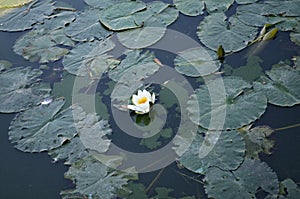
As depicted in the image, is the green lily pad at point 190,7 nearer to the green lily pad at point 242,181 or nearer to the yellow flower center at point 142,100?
the yellow flower center at point 142,100

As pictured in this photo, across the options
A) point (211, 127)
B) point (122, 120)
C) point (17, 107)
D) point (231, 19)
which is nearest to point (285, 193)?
point (211, 127)

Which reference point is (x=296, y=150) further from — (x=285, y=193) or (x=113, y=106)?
(x=113, y=106)

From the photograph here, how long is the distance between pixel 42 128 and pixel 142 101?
0.65m

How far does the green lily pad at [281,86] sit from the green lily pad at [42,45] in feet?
4.91

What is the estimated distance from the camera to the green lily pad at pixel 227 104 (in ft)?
7.81

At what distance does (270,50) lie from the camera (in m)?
2.85

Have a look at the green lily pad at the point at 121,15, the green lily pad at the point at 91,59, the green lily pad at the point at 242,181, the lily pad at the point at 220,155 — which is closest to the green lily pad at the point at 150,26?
the green lily pad at the point at 121,15

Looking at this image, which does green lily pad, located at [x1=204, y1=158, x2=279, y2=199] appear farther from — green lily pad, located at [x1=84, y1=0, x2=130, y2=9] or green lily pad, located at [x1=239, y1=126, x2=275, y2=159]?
green lily pad, located at [x1=84, y1=0, x2=130, y2=9]

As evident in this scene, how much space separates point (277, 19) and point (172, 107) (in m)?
1.16

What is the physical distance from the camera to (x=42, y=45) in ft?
10.2

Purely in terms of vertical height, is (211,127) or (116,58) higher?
(116,58)

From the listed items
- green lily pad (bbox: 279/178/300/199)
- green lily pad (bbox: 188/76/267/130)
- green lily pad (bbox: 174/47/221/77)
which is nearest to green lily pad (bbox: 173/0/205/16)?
green lily pad (bbox: 174/47/221/77)

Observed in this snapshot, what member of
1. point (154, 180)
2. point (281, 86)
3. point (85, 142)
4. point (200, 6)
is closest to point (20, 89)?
point (85, 142)

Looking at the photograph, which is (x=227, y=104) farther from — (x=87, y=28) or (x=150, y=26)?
(x=87, y=28)
